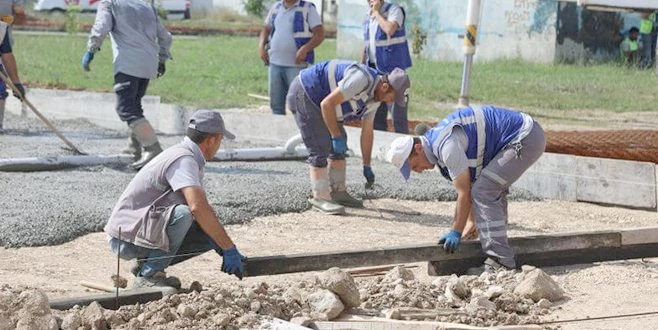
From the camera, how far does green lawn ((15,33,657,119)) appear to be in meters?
19.1

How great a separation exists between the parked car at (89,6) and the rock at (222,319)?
3580 cm

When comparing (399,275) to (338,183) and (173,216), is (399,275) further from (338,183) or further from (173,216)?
(338,183)

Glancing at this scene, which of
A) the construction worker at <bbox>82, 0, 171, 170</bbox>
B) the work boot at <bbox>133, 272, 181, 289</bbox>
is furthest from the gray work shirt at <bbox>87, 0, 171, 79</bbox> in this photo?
the work boot at <bbox>133, 272, 181, 289</bbox>

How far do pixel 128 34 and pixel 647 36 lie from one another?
1565 cm

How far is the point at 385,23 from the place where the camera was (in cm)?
1261

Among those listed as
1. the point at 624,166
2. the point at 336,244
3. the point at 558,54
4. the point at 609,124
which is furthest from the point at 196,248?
the point at 558,54

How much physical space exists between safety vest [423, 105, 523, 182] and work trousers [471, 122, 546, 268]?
0.05 meters

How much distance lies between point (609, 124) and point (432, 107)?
2507mm

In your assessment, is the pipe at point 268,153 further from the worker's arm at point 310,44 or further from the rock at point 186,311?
the rock at point 186,311

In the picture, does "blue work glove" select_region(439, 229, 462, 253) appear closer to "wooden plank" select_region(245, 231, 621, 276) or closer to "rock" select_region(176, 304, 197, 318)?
"wooden plank" select_region(245, 231, 621, 276)

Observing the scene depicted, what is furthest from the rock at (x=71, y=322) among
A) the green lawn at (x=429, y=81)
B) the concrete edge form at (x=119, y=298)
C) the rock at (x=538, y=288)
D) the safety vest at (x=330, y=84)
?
the green lawn at (x=429, y=81)

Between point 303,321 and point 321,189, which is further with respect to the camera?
point 321,189

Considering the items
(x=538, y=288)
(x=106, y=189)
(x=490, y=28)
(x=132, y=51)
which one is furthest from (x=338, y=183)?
(x=490, y=28)

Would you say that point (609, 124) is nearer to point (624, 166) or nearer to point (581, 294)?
point (624, 166)
